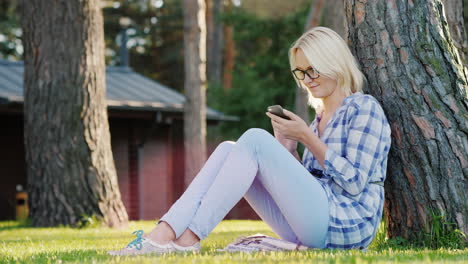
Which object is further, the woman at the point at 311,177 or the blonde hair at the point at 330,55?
the blonde hair at the point at 330,55

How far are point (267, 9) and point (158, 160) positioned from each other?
35.9 feet

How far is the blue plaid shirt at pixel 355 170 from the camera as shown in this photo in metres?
4.07

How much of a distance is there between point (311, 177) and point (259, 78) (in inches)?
744

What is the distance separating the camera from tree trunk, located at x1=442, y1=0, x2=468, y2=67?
5812 millimetres

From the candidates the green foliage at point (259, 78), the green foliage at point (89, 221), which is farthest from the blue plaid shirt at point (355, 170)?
the green foliage at point (259, 78)

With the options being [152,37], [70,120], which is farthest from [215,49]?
[70,120]

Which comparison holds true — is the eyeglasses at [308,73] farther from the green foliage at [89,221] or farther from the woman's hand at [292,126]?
the green foliage at [89,221]

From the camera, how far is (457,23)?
585cm

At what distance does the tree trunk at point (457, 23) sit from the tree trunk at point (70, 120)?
13.3ft

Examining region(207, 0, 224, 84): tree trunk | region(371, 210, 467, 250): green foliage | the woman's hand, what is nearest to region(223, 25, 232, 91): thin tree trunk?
region(207, 0, 224, 84): tree trunk

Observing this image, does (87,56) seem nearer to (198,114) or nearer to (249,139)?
(249,139)

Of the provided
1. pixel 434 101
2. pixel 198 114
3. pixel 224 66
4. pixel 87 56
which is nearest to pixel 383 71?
pixel 434 101

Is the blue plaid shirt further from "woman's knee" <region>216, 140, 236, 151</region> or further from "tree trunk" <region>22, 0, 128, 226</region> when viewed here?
"tree trunk" <region>22, 0, 128, 226</region>

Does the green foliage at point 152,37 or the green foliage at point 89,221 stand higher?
the green foliage at point 152,37
